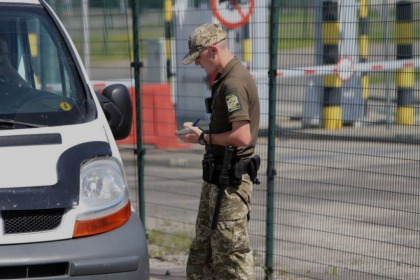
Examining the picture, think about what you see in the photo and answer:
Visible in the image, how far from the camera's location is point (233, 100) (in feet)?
16.3

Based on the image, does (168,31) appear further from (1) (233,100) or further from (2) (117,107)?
(1) (233,100)

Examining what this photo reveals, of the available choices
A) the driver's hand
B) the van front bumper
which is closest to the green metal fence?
the driver's hand

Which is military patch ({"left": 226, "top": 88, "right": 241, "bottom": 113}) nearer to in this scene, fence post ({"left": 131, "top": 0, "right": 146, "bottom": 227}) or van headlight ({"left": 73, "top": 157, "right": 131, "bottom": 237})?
van headlight ({"left": 73, "top": 157, "right": 131, "bottom": 237})

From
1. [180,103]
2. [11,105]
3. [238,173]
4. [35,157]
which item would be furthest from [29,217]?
[180,103]

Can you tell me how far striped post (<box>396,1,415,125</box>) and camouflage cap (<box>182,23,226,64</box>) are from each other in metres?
1.39

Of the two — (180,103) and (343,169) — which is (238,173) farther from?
(180,103)

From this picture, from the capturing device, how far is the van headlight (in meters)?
4.21

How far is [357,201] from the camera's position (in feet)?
20.3

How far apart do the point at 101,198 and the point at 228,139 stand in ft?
3.38

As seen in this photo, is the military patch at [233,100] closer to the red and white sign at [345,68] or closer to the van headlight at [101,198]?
the van headlight at [101,198]

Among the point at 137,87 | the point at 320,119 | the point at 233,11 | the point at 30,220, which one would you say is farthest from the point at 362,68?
the point at 30,220

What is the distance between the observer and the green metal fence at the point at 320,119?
5.79m

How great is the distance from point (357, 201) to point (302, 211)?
1.64 ft

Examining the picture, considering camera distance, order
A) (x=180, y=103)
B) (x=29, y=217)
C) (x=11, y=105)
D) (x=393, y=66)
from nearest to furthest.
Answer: (x=29, y=217) < (x=11, y=105) < (x=393, y=66) < (x=180, y=103)
